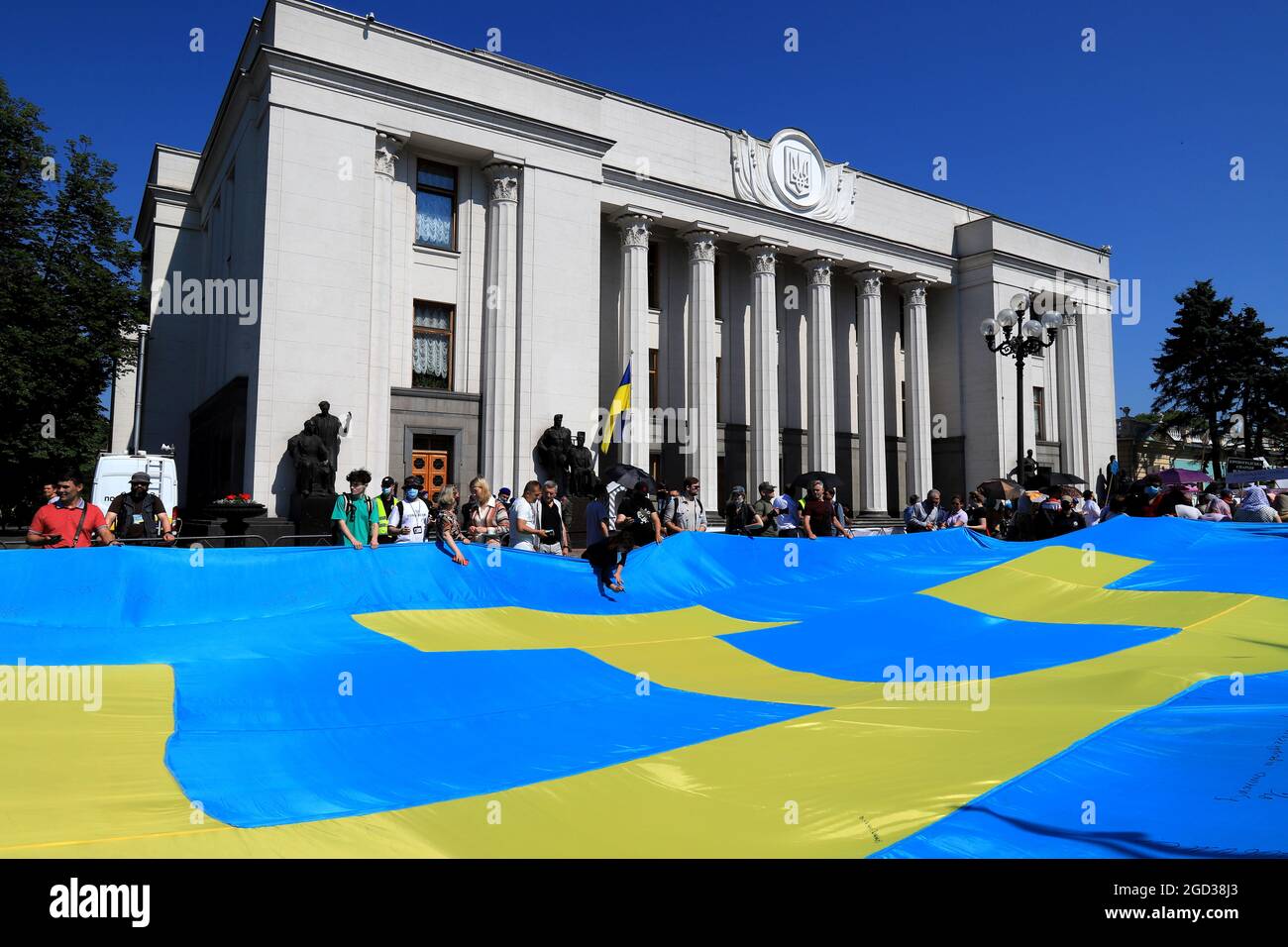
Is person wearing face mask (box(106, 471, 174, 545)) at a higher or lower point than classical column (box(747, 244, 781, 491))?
lower

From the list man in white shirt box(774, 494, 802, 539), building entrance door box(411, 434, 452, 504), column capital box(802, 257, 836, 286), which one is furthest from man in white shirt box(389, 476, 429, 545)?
column capital box(802, 257, 836, 286)

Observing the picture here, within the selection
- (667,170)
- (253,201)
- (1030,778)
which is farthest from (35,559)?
(667,170)

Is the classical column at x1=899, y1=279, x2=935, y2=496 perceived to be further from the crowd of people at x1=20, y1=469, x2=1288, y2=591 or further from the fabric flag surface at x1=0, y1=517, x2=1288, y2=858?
the fabric flag surface at x1=0, y1=517, x2=1288, y2=858

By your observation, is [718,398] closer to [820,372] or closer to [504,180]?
[820,372]

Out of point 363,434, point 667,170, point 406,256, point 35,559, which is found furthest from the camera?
point 667,170

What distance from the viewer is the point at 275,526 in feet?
69.6

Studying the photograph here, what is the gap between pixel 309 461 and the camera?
70.7 feet

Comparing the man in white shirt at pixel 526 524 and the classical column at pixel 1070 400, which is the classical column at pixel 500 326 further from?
the classical column at pixel 1070 400

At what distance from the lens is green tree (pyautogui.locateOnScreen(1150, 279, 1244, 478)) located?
55438mm

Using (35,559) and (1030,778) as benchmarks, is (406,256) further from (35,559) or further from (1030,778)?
(1030,778)

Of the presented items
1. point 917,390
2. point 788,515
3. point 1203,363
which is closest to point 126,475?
point 788,515

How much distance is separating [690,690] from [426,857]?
10.6 ft

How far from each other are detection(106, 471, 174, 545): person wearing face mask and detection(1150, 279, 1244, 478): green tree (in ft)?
203
